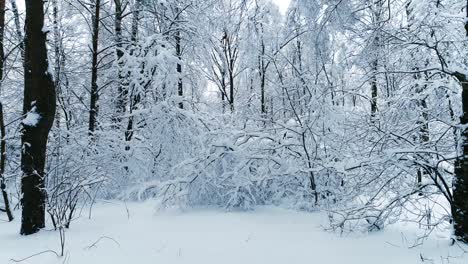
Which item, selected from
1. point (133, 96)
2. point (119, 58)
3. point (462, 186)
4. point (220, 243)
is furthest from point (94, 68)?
point (462, 186)

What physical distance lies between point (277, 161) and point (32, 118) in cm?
437

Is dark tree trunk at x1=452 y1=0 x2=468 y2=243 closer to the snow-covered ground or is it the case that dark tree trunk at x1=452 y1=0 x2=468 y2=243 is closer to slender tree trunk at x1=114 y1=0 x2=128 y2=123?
the snow-covered ground

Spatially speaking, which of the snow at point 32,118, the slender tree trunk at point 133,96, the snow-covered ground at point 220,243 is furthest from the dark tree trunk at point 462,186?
the slender tree trunk at point 133,96

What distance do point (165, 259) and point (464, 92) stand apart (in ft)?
14.0

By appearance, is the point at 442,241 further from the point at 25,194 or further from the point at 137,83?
the point at 137,83

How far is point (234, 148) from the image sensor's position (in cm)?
773

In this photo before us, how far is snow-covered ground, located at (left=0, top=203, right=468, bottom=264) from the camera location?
4.59 m

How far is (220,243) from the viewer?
5266 millimetres

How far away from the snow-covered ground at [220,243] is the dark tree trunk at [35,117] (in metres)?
0.44

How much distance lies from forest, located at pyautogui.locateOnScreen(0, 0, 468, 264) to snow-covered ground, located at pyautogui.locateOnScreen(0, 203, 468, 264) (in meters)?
0.04

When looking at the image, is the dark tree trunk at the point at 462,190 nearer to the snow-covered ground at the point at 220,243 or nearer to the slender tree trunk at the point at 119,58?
the snow-covered ground at the point at 220,243

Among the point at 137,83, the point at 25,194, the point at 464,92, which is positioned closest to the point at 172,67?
the point at 137,83

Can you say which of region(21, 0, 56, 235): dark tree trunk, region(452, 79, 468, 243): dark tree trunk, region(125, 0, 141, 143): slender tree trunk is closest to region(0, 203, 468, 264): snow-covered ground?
region(452, 79, 468, 243): dark tree trunk

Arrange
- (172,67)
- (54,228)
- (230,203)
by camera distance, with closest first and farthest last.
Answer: (54,228) < (230,203) < (172,67)
